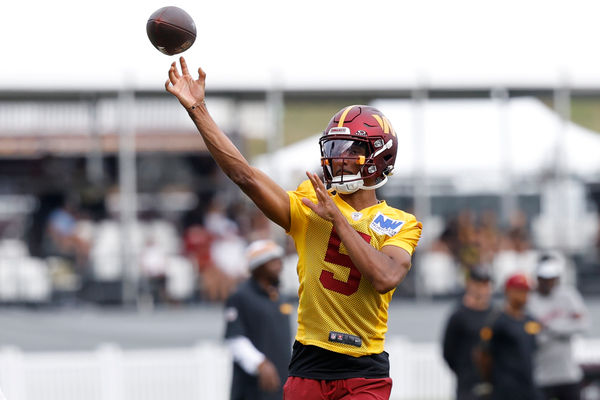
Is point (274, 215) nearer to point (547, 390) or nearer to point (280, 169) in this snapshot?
point (547, 390)

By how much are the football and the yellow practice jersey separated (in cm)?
91

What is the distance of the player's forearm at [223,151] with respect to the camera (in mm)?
4598

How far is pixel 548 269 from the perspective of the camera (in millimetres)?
10234

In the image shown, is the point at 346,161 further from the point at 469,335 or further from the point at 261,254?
the point at 469,335

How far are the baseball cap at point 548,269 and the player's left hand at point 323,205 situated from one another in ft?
20.2

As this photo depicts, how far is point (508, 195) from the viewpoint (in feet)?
55.2

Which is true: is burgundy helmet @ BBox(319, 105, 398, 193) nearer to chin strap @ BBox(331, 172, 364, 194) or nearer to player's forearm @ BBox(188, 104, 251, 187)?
chin strap @ BBox(331, 172, 364, 194)

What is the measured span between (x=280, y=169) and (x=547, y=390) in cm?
720

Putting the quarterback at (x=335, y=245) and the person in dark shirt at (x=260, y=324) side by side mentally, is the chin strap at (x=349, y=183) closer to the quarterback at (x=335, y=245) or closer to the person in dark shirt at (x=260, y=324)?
the quarterback at (x=335, y=245)

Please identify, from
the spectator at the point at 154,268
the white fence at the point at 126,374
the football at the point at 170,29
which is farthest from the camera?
the spectator at the point at 154,268

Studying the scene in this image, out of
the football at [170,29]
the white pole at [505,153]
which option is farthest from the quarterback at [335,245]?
the white pole at [505,153]

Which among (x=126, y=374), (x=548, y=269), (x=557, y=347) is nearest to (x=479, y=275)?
(x=548, y=269)

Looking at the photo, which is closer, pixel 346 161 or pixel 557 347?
pixel 346 161

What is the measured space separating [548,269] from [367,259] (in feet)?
20.3
